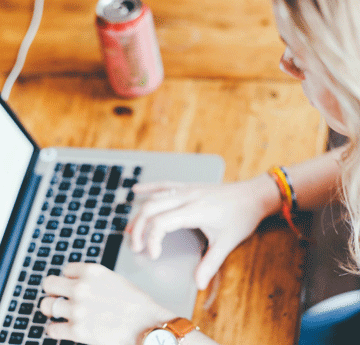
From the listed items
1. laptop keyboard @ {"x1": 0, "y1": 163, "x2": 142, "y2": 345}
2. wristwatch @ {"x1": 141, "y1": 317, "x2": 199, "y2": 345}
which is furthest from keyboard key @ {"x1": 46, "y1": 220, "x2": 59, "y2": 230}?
wristwatch @ {"x1": 141, "y1": 317, "x2": 199, "y2": 345}

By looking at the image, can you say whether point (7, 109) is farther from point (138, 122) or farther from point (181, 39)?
point (181, 39)

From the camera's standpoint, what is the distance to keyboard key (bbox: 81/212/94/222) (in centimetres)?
72

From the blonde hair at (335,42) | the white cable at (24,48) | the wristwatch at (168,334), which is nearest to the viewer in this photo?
the blonde hair at (335,42)

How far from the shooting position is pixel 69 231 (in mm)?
708

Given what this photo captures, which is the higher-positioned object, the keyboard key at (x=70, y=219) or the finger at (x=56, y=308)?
the keyboard key at (x=70, y=219)

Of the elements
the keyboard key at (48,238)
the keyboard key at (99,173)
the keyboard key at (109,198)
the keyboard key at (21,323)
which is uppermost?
the keyboard key at (99,173)

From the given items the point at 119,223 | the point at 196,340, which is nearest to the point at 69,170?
the point at 119,223

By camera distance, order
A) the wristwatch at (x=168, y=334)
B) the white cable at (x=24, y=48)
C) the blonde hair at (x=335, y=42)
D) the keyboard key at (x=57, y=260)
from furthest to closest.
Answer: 1. the white cable at (x=24, y=48)
2. the keyboard key at (x=57, y=260)
3. the wristwatch at (x=168, y=334)
4. the blonde hair at (x=335, y=42)

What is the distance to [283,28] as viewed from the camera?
1.68 feet

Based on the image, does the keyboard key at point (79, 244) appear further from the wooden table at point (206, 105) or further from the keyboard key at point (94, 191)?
the wooden table at point (206, 105)

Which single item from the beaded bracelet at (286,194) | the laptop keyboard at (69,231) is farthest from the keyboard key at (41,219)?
the beaded bracelet at (286,194)

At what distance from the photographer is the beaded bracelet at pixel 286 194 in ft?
2.28

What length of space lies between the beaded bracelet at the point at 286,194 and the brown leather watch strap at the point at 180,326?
21cm

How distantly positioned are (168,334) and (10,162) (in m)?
0.36
